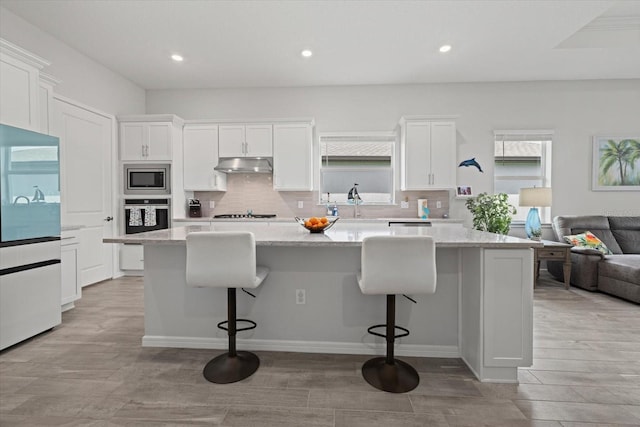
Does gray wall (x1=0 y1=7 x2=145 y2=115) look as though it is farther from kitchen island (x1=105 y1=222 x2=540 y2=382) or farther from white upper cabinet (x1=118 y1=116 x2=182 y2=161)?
kitchen island (x1=105 y1=222 x2=540 y2=382)

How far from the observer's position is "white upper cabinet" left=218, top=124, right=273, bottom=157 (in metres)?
5.04

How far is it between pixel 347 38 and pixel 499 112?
2.93 meters

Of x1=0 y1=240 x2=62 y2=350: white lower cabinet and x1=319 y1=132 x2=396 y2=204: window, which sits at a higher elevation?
x1=319 y1=132 x2=396 y2=204: window

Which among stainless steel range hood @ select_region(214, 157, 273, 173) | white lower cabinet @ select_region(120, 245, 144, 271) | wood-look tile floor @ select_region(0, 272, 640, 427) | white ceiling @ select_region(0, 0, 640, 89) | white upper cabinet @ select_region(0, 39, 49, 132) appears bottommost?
wood-look tile floor @ select_region(0, 272, 640, 427)

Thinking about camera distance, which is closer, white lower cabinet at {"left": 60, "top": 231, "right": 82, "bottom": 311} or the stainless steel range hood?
white lower cabinet at {"left": 60, "top": 231, "right": 82, "bottom": 311}

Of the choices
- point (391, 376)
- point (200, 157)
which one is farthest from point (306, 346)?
point (200, 157)

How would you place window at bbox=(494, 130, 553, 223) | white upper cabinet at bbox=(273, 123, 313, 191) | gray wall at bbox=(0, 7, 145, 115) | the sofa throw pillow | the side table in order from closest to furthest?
gray wall at bbox=(0, 7, 145, 115) → the side table → the sofa throw pillow → white upper cabinet at bbox=(273, 123, 313, 191) → window at bbox=(494, 130, 553, 223)

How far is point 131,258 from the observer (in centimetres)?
491

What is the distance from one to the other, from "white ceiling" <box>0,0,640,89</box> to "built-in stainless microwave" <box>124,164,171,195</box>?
146 cm

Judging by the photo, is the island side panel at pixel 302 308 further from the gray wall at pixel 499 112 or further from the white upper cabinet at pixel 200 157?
the gray wall at pixel 499 112

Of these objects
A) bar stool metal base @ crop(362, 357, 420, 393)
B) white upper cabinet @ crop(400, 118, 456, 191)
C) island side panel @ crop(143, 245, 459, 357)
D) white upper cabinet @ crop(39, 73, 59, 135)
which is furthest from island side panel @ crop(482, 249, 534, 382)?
white upper cabinet @ crop(39, 73, 59, 135)

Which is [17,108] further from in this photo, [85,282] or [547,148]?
[547,148]

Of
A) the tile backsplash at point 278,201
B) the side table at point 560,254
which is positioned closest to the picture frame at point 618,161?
the side table at point 560,254

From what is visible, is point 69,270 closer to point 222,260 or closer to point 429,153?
point 222,260
